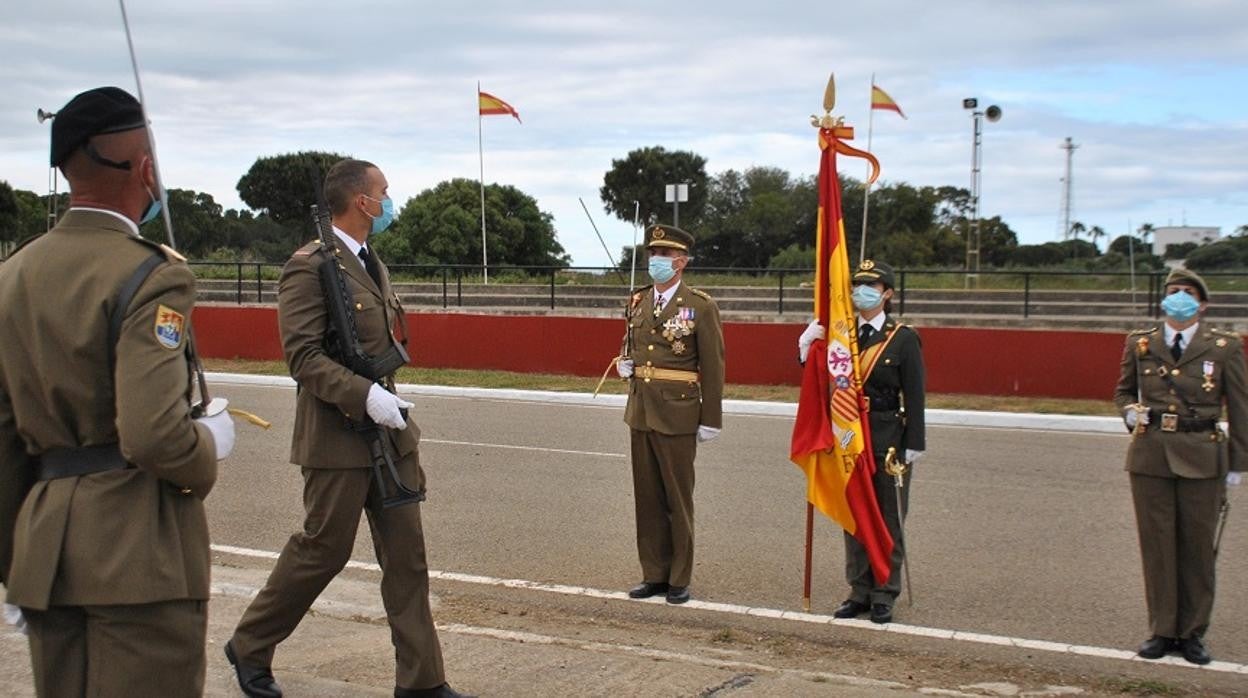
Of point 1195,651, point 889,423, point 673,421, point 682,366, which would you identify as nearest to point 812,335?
point 889,423

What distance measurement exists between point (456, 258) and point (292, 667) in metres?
34.8

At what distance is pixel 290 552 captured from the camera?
15.4 ft

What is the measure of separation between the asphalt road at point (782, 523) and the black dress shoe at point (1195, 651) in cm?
15

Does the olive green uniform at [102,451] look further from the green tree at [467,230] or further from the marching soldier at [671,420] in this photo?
the green tree at [467,230]

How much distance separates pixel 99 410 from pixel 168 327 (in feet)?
0.87

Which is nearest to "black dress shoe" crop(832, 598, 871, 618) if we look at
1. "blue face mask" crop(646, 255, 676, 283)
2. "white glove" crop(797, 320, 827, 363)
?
"white glove" crop(797, 320, 827, 363)

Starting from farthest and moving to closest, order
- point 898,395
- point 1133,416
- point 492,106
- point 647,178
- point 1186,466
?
point 647,178 < point 492,106 < point 898,395 < point 1133,416 < point 1186,466

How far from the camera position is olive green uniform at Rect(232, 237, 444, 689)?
15.0 feet

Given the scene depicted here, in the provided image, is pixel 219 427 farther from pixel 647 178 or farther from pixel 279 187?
pixel 647 178

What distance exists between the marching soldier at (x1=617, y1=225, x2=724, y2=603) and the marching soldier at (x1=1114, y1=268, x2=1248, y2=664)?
7.39ft

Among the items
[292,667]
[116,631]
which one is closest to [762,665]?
[292,667]

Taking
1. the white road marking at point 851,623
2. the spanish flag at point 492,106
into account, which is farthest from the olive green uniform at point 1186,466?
the spanish flag at point 492,106

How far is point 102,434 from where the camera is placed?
2.89 m

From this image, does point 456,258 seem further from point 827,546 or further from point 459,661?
point 459,661
